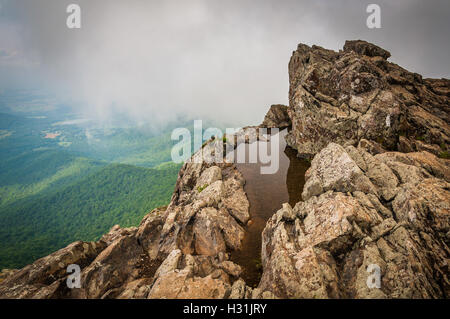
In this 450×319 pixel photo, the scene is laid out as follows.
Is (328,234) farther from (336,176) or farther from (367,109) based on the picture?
(367,109)

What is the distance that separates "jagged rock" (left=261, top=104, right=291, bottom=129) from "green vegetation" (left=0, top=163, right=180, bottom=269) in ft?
338

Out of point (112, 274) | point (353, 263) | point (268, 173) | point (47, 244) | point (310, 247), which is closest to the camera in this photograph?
point (353, 263)

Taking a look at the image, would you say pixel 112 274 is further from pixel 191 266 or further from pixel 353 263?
pixel 353 263

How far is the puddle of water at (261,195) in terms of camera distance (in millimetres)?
13420

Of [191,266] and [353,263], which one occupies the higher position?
[353,263]

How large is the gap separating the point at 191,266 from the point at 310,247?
7816 mm

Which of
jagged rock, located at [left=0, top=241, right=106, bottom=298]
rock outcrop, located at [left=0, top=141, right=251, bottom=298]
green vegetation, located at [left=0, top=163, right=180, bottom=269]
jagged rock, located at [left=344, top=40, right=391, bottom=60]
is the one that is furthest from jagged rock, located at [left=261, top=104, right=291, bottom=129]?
green vegetation, located at [left=0, top=163, right=180, bottom=269]

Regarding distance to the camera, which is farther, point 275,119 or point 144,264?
point 275,119

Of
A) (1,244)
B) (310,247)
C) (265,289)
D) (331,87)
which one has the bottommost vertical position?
(1,244)

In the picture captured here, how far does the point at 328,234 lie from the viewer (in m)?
11.1

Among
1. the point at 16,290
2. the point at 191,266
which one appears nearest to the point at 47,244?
the point at 16,290

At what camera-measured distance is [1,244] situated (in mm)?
121375

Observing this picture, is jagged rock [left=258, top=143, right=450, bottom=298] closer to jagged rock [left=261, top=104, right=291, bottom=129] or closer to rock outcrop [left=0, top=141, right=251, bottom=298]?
rock outcrop [left=0, top=141, right=251, bottom=298]

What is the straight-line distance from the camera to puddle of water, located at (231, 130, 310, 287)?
1342 centimetres
